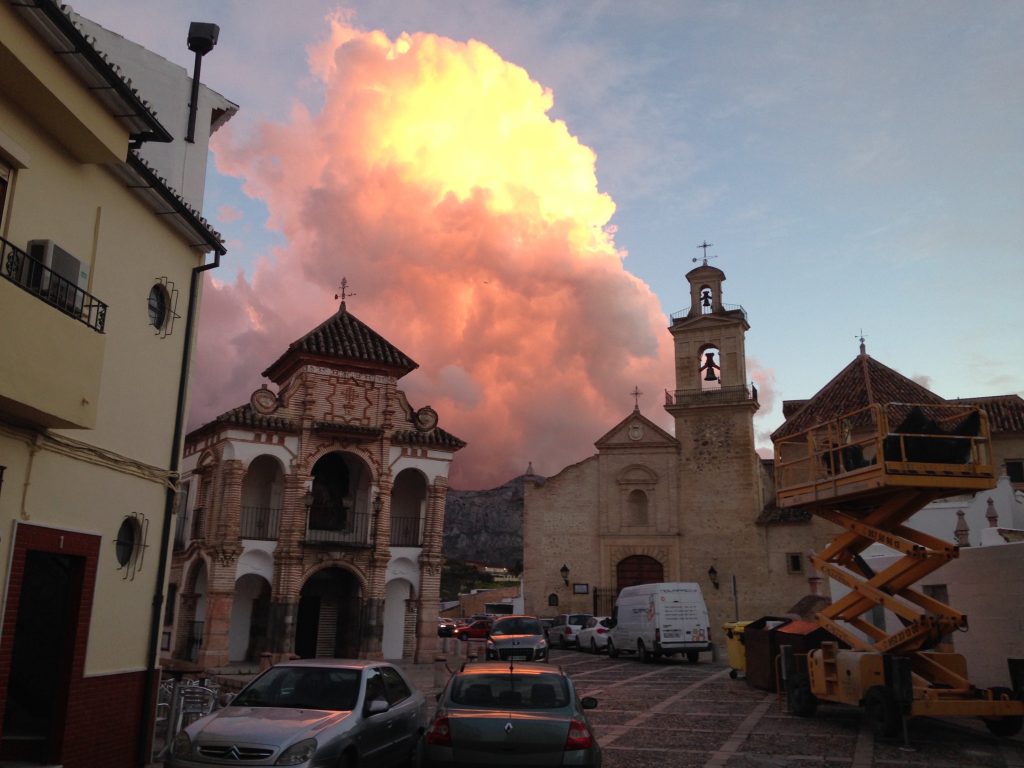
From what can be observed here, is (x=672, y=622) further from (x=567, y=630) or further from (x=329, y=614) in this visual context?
(x=329, y=614)

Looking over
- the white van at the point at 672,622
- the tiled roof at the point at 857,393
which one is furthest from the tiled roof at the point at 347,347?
the tiled roof at the point at 857,393

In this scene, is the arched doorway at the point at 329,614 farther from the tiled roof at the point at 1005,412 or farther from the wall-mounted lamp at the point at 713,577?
the tiled roof at the point at 1005,412

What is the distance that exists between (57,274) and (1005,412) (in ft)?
130

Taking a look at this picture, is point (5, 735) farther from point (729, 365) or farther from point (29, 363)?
point (729, 365)

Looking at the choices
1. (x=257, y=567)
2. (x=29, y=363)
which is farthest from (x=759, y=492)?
(x=29, y=363)

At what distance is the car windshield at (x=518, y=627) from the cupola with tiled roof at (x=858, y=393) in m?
16.2

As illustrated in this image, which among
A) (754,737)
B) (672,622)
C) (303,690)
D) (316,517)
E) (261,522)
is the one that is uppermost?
(316,517)

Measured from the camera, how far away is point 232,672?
874 inches

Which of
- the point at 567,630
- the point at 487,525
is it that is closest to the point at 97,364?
the point at 567,630

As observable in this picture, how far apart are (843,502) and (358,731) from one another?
34.1 feet

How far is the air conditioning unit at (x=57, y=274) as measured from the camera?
8.80 meters

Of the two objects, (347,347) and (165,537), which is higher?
(347,347)

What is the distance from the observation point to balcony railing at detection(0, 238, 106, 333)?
326 inches

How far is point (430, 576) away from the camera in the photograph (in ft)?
87.7
